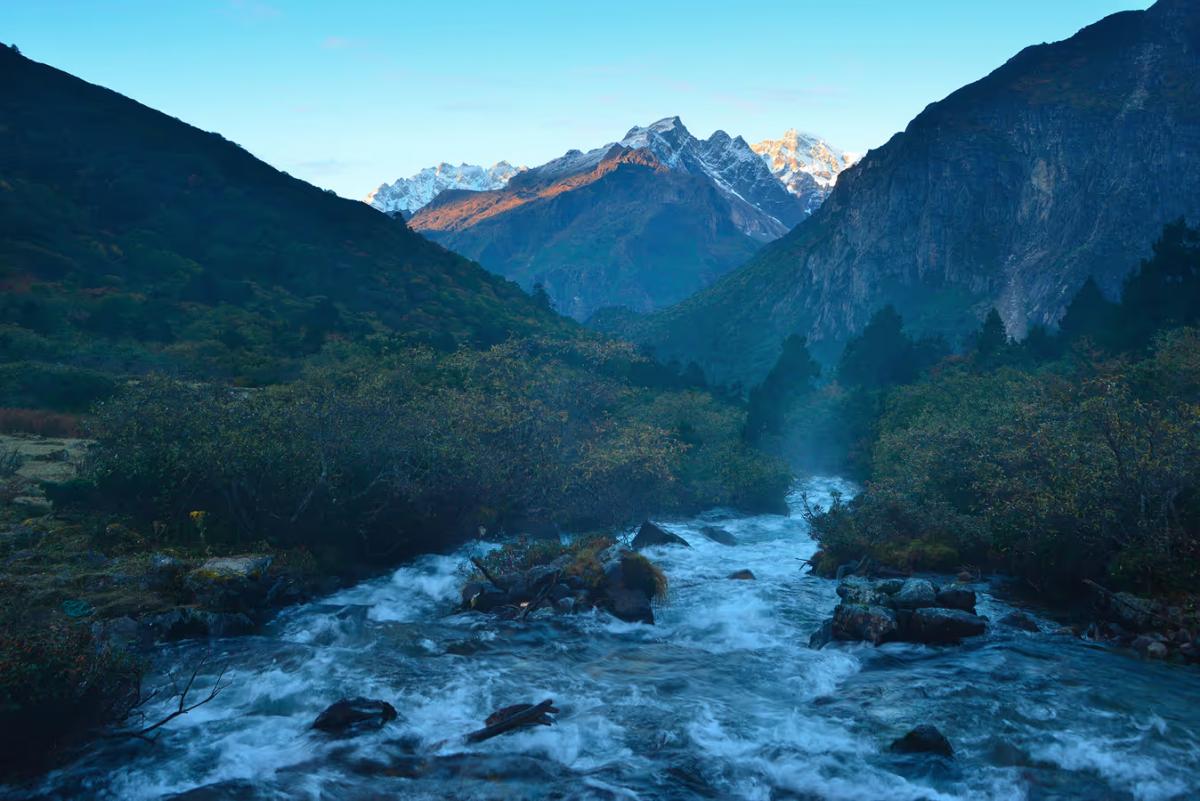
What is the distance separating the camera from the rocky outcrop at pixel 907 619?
2491 centimetres

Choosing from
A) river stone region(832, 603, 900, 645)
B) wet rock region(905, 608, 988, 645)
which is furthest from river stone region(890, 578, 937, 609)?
wet rock region(905, 608, 988, 645)

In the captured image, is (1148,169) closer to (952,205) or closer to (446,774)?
(952,205)

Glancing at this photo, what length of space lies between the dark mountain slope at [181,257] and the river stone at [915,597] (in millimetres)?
49688

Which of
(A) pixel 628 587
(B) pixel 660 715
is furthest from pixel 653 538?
(B) pixel 660 715

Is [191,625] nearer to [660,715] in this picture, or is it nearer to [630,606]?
[630,606]

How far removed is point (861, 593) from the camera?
27438 millimetres

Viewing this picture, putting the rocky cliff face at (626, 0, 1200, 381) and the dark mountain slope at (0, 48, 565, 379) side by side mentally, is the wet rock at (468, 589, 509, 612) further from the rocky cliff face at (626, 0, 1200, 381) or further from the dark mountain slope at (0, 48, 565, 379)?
the rocky cliff face at (626, 0, 1200, 381)

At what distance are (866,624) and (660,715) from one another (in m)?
8.77

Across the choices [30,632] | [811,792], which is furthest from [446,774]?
[30,632]

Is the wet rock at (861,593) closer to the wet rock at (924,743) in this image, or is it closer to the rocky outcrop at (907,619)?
the rocky outcrop at (907,619)

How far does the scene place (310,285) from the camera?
298 feet

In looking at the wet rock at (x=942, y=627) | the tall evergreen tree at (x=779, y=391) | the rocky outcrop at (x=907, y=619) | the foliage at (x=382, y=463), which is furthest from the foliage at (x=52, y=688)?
the tall evergreen tree at (x=779, y=391)

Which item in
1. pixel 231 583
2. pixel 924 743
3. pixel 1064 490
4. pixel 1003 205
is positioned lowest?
pixel 231 583

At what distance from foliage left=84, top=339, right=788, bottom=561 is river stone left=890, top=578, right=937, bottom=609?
726 inches
